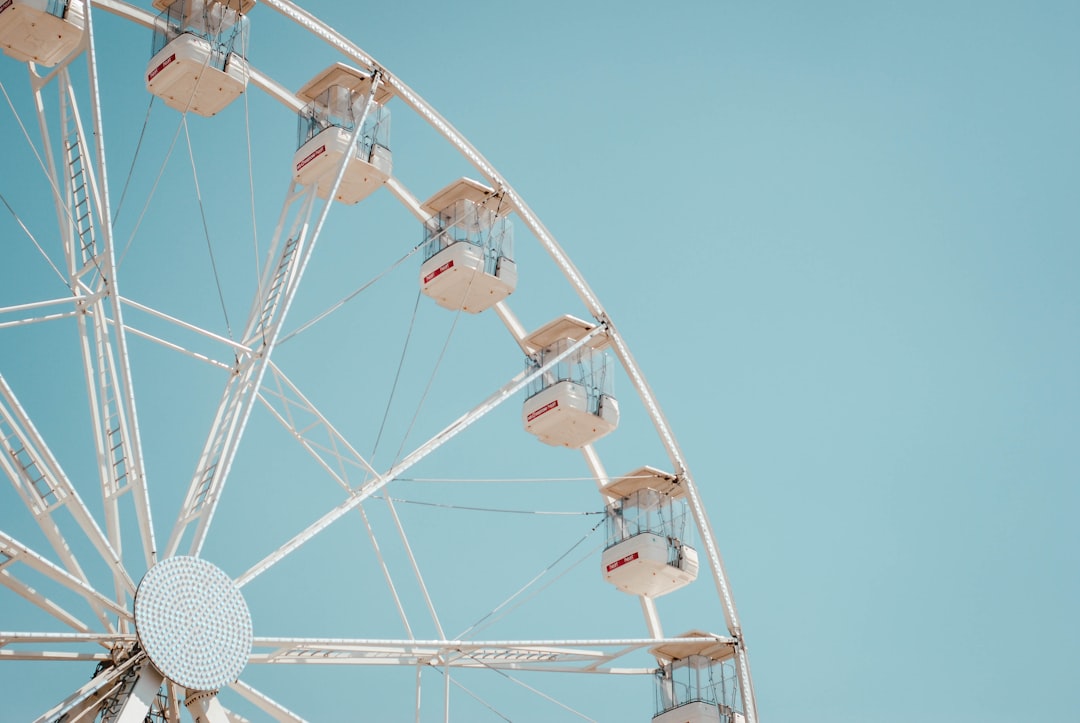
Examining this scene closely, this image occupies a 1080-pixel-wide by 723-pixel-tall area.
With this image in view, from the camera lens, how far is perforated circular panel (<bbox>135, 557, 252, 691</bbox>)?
1553cm

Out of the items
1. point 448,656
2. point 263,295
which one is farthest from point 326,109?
point 448,656

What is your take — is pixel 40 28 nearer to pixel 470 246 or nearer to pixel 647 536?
pixel 470 246

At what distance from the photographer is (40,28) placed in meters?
19.0

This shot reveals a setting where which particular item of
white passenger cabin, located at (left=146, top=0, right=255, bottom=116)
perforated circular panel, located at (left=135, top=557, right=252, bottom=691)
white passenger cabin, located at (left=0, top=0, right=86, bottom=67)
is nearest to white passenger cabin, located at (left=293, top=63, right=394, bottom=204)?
white passenger cabin, located at (left=146, top=0, right=255, bottom=116)

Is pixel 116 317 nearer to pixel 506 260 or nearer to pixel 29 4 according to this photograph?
pixel 29 4

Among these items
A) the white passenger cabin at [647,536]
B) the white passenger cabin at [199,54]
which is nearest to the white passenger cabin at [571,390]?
the white passenger cabin at [647,536]

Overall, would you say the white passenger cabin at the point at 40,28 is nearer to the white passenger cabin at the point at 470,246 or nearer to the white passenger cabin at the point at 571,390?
the white passenger cabin at the point at 470,246

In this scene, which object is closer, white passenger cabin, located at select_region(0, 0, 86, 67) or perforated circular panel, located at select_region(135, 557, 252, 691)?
perforated circular panel, located at select_region(135, 557, 252, 691)

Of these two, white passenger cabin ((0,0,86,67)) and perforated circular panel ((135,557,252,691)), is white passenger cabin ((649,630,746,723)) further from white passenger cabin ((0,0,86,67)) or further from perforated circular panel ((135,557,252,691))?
white passenger cabin ((0,0,86,67))

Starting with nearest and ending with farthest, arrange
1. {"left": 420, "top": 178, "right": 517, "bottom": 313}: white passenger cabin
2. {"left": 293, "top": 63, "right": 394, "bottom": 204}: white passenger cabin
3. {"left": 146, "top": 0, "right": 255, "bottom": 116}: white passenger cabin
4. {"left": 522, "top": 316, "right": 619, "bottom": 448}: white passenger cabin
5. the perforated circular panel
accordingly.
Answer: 1. the perforated circular panel
2. {"left": 146, "top": 0, "right": 255, "bottom": 116}: white passenger cabin
3. {"left": 293, "top": 63, "right": 394, "bottom": 204}: white passenger cabin
4. {"left": 420, "top": 178, "right": 517, "bottom": 313}: white passenger cabin
5. {"left": 522, "top": 316, "right": 619, "bottom": 448}: white passenger cabin

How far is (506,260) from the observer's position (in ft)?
73.7

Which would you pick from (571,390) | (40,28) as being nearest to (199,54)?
(40,28)

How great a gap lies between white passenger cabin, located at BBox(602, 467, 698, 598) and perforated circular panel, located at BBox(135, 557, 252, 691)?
8.65m

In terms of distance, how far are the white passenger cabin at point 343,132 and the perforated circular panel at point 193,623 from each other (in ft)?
22.7
